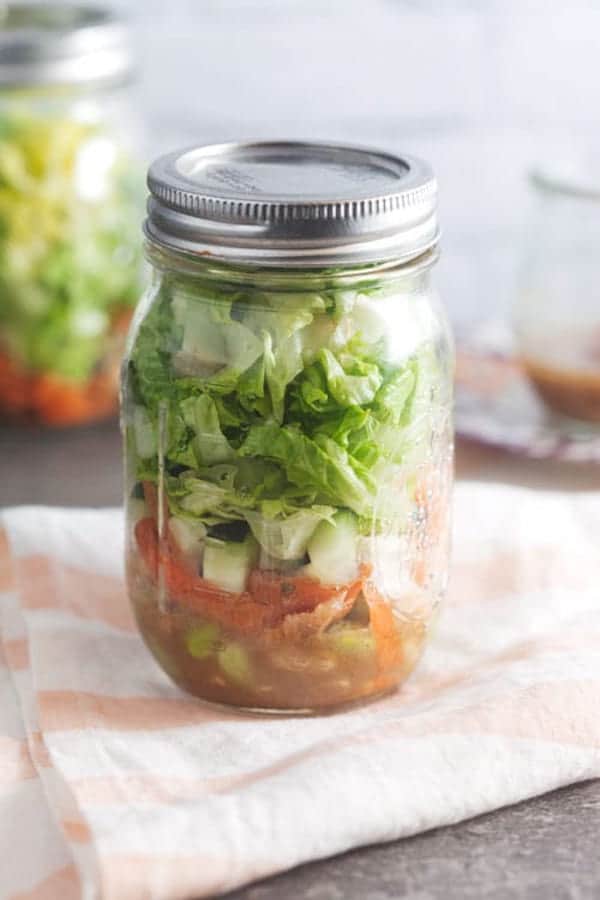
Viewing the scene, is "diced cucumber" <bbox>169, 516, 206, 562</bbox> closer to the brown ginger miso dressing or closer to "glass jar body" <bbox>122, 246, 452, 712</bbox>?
"glass jar body" <bbox>122, 246, 452, 712</bbox>


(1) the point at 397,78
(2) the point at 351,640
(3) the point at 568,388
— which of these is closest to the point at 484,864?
(2) the point at 351,640

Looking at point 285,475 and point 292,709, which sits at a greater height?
point 285,475

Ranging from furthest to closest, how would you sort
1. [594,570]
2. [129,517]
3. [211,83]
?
1. [211,83]
2. [594,570]
3. [129,517]

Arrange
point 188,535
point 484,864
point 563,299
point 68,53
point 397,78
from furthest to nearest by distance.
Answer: point 397,78 < point 563,299 < point 68,53 < point 188,535 < point 484,864

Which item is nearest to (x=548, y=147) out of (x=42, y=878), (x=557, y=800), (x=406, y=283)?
(x=406, y=283)

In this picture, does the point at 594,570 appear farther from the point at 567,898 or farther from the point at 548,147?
the point at 548,147

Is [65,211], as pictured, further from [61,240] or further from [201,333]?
[201,333]

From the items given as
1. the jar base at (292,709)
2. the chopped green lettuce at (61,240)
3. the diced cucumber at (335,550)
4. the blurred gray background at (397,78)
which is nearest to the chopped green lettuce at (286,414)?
the diced cucumber at (335,550)
